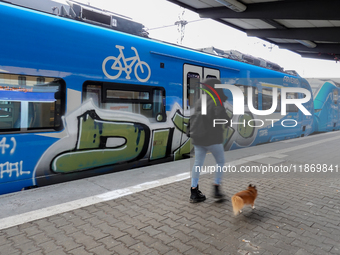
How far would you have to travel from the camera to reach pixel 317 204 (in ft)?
13.1

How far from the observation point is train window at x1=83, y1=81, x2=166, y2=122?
15.7ft

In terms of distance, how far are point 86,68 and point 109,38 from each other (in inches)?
→ 32.2

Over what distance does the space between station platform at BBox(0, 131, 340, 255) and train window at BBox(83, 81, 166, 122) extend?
1.30 meters

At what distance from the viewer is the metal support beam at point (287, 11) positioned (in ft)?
25.3

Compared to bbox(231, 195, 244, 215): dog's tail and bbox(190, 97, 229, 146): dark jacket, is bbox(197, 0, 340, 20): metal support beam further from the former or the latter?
bbox(231, 195, 244, 215): dog's tail

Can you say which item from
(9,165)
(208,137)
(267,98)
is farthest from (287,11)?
(9,165)

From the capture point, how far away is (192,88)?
672 centimetres

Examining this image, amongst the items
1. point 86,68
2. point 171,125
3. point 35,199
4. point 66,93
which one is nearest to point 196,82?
point 171,125

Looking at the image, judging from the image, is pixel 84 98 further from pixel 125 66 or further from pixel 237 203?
pixel 237 203

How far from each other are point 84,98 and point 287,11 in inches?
283

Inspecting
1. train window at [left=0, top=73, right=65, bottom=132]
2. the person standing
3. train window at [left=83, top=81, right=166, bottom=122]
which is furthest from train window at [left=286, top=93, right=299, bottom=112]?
train window at [left=0, top=73, right=65, bottom=132]

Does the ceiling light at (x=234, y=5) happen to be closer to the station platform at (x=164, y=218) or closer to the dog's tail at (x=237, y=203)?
the station platform at (x=164, y=218)

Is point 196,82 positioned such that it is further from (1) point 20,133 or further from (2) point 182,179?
(1) point 20,133

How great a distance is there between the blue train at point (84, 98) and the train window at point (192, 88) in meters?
0.03
